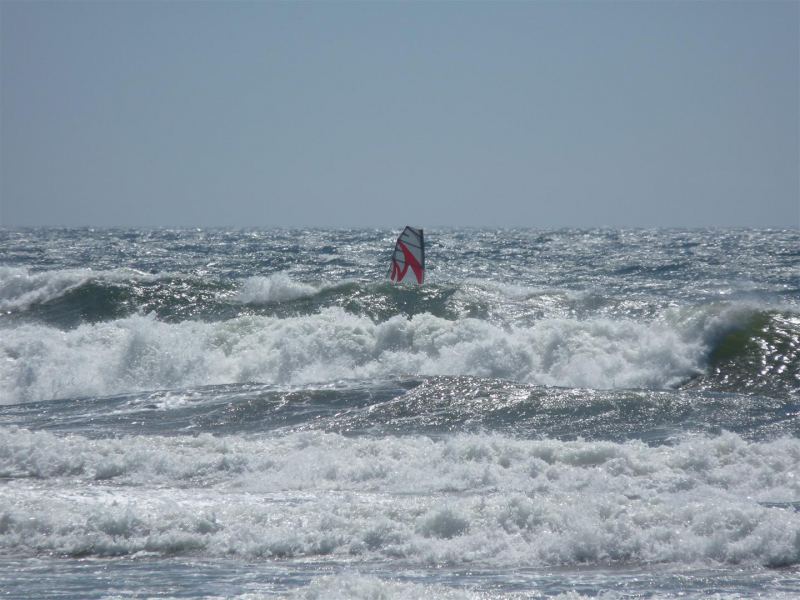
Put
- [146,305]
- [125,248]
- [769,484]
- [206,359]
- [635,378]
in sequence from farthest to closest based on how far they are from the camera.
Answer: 1. [125,248]
2. [146,305]
3. [206,359]
4. [635,378]
5. [769,484]

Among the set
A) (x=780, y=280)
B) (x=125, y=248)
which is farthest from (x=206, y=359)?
(x=125, y=248)

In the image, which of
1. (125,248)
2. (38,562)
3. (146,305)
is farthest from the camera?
(125,248)

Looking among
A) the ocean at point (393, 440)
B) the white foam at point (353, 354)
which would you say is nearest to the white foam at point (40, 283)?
the ocean at point (393, 440)

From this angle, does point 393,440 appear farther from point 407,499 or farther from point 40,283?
point 40,283

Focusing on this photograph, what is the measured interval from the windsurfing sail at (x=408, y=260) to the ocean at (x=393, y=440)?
643 mm

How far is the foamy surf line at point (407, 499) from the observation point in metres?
7.43

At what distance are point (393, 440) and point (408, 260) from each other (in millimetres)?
11980

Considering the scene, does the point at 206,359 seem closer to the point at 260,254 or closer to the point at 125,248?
the point at 260,254

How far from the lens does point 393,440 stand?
10500mm

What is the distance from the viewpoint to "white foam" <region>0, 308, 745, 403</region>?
626 inches

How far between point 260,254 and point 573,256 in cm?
1233

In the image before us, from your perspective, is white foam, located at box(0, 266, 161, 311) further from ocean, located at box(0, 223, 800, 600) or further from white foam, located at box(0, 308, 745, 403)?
white foam, located at box(0, 308, 745, 403)

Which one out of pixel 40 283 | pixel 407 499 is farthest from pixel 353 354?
pixel 40 283

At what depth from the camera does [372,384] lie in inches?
559
